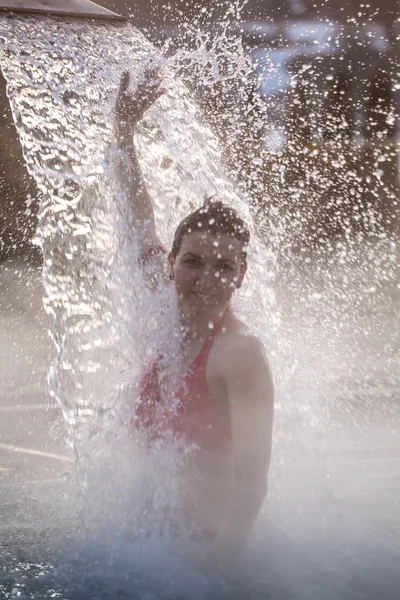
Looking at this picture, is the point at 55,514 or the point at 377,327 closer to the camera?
the point at 55,514

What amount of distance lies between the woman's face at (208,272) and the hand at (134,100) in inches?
44.2

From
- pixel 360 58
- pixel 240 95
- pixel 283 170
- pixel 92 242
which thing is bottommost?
pixel 92 242

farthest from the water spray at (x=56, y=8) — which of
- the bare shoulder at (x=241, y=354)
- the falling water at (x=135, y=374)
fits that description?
the bare shoulder at (x=241, y=354)

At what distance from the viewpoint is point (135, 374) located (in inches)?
127

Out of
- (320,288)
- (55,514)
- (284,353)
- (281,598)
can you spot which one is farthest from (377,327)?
(281,598)

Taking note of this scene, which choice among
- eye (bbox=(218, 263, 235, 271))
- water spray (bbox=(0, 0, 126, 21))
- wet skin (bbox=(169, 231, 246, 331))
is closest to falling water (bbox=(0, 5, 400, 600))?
water spray (bbox=(0, 0, 126, 21))

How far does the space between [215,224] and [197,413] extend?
0.68 meters

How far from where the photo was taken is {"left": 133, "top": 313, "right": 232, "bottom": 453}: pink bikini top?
7.55ft

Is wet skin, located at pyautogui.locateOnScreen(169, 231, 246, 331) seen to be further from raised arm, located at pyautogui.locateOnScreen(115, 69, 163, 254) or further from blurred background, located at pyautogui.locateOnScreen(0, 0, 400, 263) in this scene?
blurred background, located at pyautogui.locateOnScreen(0, 0, 400, 263)

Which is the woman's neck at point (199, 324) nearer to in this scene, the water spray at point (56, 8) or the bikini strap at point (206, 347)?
the bikini strap at point (206, 347)

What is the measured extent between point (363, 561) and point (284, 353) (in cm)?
150

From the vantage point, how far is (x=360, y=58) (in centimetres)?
1405

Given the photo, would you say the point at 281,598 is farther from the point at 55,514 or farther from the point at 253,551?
the point at 55,514

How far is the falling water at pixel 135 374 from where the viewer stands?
7.93 feet
